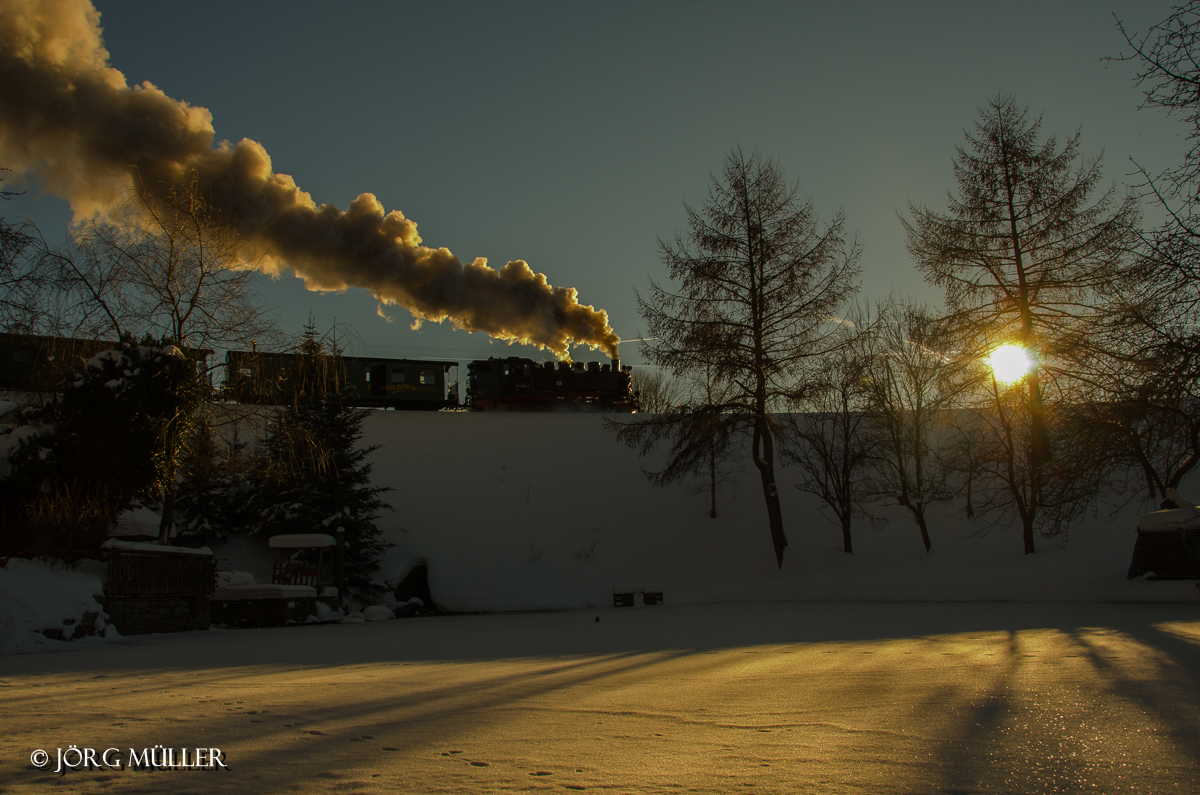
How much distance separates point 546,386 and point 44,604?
33.7 m

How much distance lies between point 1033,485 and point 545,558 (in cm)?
1445

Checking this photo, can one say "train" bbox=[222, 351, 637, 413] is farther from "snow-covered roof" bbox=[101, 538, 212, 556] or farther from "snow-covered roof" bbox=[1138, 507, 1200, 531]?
"snow-covered roof" bbox=[1138, 507, 1200, 531]

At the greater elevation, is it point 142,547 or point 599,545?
point 142,547

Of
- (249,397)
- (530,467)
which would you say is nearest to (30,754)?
(249,397)

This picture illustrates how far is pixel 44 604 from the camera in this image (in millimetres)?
8945

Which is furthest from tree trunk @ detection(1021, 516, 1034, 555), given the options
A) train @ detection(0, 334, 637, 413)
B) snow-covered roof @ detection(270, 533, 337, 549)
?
train @ detection(0, 334, 637, 413)

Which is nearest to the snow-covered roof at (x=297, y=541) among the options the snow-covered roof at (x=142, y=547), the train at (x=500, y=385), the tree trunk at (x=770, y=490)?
the snow-covered roof at (x=142, y=547)

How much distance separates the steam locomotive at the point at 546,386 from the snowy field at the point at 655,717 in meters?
35.4

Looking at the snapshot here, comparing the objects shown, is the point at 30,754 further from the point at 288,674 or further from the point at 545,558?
the point at 545,558

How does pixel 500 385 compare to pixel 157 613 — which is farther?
pixel 500 385

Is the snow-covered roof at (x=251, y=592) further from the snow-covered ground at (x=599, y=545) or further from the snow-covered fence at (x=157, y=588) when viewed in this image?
the snow-covered ground at (x=599, y=545)

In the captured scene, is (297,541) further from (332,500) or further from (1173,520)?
(1173,520)

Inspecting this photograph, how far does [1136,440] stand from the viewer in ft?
31.1

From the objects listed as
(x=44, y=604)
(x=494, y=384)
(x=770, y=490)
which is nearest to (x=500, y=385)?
(x=494, y=384)
